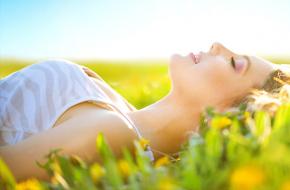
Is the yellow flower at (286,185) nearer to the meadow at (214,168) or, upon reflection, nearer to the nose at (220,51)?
the meadow at (214,168)

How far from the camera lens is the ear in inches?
128

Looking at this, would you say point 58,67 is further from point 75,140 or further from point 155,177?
point 155,177

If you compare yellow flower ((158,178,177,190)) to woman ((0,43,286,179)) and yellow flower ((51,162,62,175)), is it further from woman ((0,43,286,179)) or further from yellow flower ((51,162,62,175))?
woman ((0,43,286,179))

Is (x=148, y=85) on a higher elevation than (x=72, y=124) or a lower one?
lower

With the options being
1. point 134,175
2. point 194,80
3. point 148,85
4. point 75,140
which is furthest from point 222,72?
point 148,85

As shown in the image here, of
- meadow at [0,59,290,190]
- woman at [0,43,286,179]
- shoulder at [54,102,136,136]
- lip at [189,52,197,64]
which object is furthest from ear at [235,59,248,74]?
meadow at [0,59,290,190]

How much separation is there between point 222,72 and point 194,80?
19cm

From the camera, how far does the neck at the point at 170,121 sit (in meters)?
3.21

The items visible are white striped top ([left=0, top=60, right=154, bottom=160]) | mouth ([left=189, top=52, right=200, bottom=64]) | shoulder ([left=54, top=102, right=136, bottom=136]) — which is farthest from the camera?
mouth ([left=189, top=52, right=200, bottom=64])

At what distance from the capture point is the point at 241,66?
10.8 ft

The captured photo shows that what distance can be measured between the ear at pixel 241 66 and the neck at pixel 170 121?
355 millimetres

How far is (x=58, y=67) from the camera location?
10.5 ft

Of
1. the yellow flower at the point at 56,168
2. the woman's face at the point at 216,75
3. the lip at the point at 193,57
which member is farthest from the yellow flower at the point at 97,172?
the lip at the point at 193,57

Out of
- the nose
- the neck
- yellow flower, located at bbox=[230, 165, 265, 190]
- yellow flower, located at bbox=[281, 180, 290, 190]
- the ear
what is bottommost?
the neck
